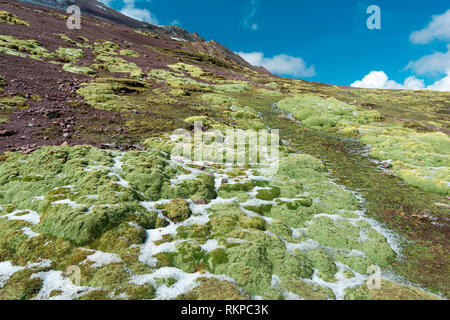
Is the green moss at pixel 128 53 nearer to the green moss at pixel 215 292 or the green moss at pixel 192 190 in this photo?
the green moss at pixel 192 190

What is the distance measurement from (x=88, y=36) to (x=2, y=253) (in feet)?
320

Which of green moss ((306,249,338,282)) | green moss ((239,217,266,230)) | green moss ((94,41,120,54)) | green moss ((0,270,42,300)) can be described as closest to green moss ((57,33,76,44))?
green moss ((94,41,120,54))

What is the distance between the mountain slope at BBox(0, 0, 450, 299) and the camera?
901 centimetres

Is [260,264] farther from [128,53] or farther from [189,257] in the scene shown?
[128,53]

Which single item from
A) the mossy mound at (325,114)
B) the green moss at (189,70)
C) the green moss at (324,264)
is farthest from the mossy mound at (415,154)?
the green moss at (189,70)

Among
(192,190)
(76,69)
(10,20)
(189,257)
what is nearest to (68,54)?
(76,69)

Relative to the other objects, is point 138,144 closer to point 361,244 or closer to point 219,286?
point 219,286

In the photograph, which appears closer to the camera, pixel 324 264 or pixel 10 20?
pixel 324 264

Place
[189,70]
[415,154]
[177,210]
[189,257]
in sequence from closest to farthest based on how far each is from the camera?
[189,257]
[177,210]
[415,154]
[189,70]

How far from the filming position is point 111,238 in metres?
10.7

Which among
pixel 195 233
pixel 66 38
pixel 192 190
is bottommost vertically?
pixel 195 233

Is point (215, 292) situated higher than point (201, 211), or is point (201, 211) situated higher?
point (201, 211)

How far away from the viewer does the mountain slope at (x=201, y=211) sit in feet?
29.6

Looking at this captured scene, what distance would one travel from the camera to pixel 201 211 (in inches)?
544
